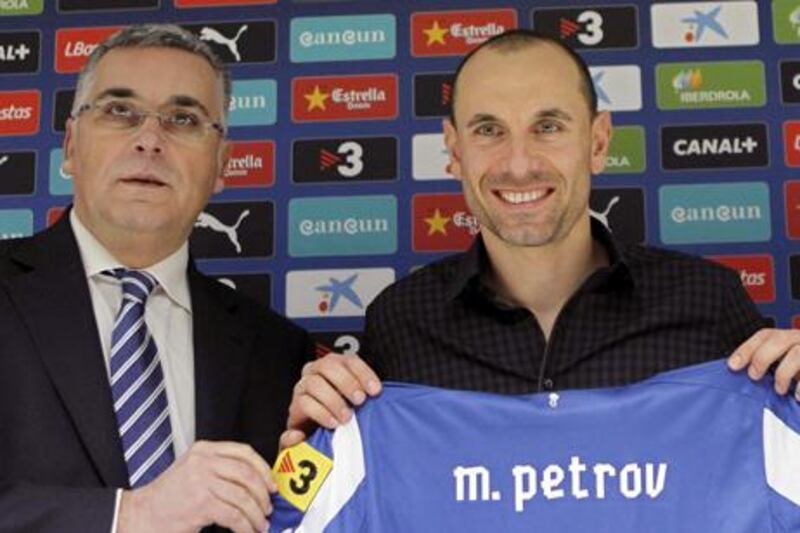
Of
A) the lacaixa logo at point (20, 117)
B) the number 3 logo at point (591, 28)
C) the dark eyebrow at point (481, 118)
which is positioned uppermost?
the number 3 logo at point (591, 28)

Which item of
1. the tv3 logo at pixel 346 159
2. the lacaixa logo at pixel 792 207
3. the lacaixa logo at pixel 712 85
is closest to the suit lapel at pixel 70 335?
the tv3 logo at pixel 346 159

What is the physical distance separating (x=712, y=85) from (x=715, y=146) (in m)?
0.12

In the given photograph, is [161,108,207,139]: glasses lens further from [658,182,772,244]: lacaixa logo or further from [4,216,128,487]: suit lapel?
[658,182,772,244]: lacaixa logo

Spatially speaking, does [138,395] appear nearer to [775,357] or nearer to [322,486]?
[322,486]

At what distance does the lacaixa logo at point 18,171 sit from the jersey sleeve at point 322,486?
1.10 m

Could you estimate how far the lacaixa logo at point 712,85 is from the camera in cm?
212

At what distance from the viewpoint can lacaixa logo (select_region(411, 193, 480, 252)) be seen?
84.0 inches

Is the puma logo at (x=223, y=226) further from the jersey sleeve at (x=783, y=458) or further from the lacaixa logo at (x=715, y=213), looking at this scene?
the jersey sleeve at (x=783, y=458)

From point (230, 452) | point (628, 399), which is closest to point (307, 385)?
point (230, 452)

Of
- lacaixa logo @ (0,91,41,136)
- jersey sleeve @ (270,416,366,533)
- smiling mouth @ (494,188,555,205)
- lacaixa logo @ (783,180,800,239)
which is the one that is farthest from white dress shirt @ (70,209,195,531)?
lacaixa logo @ (783,180,800,239)

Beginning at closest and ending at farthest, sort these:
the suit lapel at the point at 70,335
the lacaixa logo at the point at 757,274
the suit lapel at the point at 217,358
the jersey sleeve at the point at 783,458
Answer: the jersey sleeve at the point at 783,458
the suit lapel at the point at 70,335
the suit lapel at the point at 217,358
the lacaixa logo at the point at 757,274

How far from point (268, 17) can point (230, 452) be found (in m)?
1.17

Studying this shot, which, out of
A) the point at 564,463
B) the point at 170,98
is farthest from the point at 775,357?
the point at 170,98

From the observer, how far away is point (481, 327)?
1.56 metres
